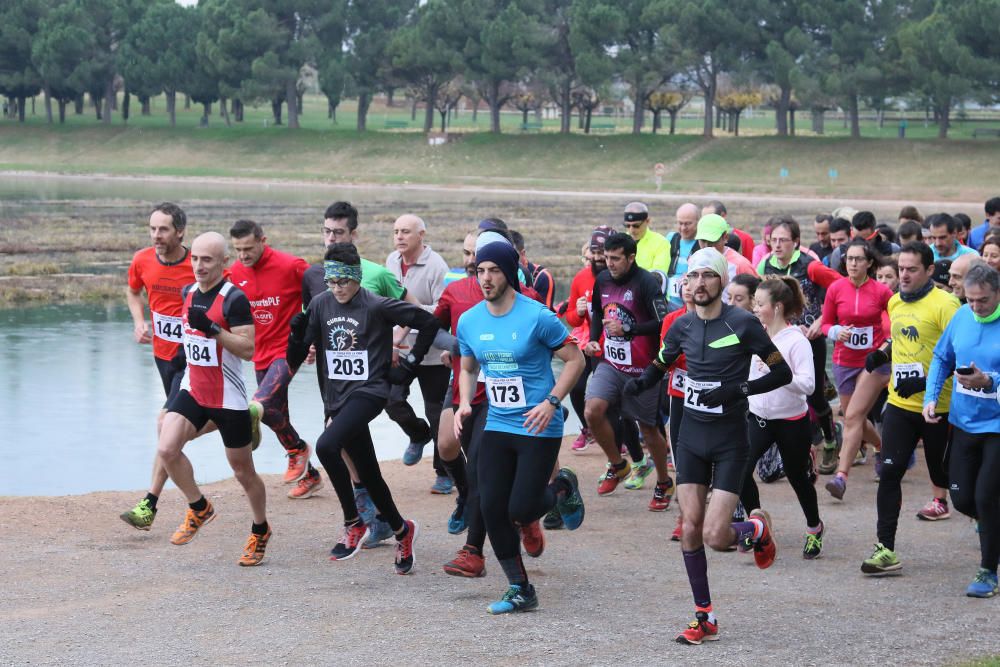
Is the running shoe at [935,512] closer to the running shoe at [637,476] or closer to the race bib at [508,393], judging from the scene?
Answer: the running shoe at [637,476]

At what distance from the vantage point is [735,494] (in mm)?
6668

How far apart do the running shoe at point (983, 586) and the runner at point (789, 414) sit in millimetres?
1070

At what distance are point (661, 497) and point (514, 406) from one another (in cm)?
299

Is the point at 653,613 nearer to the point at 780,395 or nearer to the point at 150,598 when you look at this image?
the point at 780,395

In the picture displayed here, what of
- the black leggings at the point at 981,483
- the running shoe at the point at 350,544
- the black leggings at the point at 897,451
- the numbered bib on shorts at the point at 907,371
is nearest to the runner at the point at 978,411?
the black leggings at the point at 981,483

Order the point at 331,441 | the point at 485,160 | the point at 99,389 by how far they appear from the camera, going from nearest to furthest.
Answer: the point at 331,441 < the point at 99,389 < the point at 485,160

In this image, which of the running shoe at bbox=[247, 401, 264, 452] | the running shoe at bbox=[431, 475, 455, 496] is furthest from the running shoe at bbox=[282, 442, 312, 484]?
the running shoe at bbox=[247, 401, 264, 452]

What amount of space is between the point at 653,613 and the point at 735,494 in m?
0.73

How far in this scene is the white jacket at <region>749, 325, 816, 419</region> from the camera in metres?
7.97

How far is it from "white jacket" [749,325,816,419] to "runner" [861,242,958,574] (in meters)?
0.51

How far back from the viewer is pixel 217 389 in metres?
7.75

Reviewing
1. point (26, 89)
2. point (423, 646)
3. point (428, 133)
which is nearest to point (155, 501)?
point (423, 646)

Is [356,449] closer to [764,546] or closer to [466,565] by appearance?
[466,565]

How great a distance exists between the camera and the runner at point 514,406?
676 centimetres
